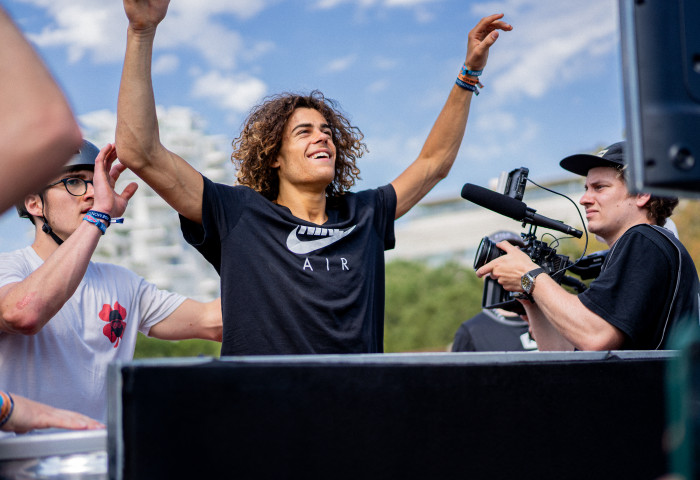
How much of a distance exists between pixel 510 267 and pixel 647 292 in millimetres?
622

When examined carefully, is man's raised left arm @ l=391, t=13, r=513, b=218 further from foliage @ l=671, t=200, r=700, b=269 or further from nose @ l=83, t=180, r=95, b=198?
foliage @ l=671, t=200, r=700, b=269

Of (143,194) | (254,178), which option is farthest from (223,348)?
(143,194)

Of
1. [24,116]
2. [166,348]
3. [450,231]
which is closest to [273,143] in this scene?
[24,116]

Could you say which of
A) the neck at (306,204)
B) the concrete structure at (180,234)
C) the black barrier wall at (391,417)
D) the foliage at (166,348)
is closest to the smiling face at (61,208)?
the neck at (306,204)

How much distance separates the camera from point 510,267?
3.01 meters

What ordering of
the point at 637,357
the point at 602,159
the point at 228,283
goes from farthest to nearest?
the point at 602,159 < the point at 228,283 < the point at 637,357

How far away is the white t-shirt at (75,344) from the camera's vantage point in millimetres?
2611

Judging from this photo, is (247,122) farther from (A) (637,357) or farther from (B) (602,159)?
(A) (637,357)

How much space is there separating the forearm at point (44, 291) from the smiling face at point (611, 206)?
7.39 feet

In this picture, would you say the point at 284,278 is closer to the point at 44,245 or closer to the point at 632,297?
the point at 44,245

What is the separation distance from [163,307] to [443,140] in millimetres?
1641

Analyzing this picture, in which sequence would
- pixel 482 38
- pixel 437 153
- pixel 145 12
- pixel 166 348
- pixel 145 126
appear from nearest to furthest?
pixel 145 12, pixel 145 126, pixel 482 38, pixel 437 153, pixel 166 348

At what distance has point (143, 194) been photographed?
68.1 meters

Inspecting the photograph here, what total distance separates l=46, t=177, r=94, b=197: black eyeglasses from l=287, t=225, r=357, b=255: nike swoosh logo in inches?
41.2
